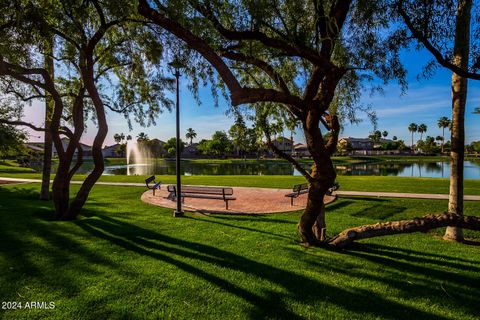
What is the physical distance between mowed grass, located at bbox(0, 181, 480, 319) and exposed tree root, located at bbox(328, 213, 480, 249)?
0.39 metres

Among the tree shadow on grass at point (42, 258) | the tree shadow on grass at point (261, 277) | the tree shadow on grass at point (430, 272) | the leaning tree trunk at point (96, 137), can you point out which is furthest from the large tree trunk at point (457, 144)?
the leaning tree trunk at point (96, 137)

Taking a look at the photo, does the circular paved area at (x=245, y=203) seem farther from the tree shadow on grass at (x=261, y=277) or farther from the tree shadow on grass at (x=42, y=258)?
the tree shadow on grass at (x=42, y=258)

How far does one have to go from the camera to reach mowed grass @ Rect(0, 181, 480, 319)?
12.5 feet

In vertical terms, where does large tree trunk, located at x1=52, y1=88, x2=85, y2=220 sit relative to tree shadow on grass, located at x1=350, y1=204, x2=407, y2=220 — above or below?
above

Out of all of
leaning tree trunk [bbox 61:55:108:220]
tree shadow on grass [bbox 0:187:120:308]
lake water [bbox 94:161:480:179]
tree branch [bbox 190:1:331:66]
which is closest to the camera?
tree shadow on grass [bbox 0:187:120:308]

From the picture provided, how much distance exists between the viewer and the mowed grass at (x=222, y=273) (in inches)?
150

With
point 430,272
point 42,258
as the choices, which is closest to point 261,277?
point 430,272

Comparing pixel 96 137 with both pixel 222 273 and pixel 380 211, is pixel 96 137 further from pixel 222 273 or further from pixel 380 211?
pixel 380 211

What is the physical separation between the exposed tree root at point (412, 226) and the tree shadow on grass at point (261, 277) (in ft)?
5.50

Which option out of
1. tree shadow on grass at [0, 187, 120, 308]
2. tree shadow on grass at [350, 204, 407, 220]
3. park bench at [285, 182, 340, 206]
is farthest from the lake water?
tree shadow on grass at [0, 187, 120, 308]

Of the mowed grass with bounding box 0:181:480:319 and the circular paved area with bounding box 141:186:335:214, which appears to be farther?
the circular paved area with bounding box 141:186:335:214

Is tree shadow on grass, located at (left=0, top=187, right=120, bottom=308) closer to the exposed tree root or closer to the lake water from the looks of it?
the exposed tree root

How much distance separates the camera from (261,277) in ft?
15.7

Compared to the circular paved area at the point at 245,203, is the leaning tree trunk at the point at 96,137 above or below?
above
